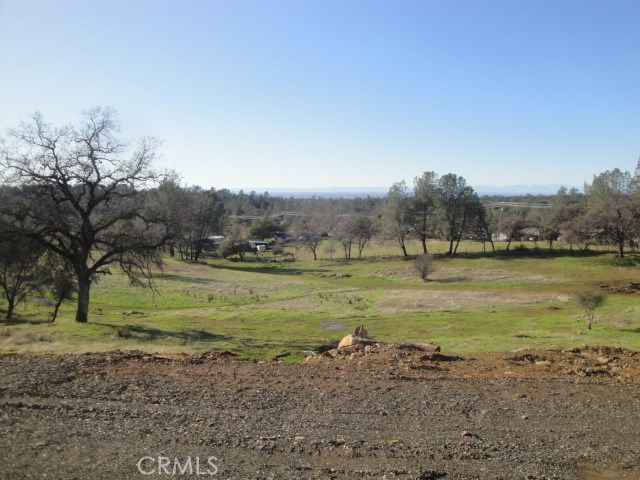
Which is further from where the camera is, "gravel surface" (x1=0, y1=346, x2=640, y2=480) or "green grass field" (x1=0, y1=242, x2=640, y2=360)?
"green grass field" (x1=0, y1=242, x2=640, y2=360)

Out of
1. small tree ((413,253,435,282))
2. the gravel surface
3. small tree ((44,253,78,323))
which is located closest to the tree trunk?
small tree ((44,253,78,323))

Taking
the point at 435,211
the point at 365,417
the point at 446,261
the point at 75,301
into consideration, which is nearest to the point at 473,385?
the point at 365,417

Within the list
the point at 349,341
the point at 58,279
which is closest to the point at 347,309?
the point at 349,341

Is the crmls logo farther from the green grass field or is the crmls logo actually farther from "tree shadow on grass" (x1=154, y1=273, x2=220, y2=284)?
"tree shadow on grass" (x1=154, y1=273, x2=220, y2=284)

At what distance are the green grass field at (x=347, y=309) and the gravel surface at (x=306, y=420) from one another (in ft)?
21.1

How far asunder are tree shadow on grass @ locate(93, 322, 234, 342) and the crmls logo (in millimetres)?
16326

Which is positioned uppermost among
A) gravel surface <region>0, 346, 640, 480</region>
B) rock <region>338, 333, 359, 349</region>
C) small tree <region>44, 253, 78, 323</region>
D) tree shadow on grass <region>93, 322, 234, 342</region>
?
small tree <region>44, 253, 78, 323</region>

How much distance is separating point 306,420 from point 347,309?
35.0 meters

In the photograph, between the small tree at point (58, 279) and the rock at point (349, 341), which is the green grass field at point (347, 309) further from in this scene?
the rock at point (349, 341)

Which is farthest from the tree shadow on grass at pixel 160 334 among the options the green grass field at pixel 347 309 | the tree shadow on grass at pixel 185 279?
the tree shadow on grass at pixel 185 279

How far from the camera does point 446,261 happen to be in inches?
3204

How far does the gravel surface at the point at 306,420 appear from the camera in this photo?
1044 cm

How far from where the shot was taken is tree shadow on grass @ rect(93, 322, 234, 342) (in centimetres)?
2644

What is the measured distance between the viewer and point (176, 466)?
33.7 ft
